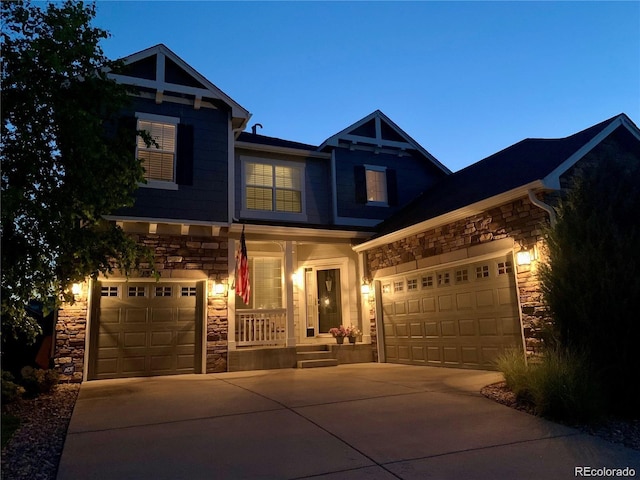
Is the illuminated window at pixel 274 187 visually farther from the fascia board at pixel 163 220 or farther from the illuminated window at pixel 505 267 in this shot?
the illuminated window at pixel 505 267

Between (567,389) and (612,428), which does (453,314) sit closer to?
(567,389)

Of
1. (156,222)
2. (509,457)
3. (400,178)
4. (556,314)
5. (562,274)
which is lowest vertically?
(509,457)

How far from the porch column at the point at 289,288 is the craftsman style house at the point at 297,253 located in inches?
1.4

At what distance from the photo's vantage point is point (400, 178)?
13.1 metres

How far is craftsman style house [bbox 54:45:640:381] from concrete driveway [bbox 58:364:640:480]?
2.16 m

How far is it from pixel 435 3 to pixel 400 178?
4636 millimetres

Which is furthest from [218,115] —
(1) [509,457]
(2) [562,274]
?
(1) [509,457]

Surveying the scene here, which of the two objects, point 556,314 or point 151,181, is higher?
point 151,181

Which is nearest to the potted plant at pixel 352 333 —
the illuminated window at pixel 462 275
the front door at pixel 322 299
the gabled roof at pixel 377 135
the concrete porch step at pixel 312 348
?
the concrete porch step at pixel 312 348

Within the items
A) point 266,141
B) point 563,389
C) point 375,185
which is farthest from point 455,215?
point 266,141

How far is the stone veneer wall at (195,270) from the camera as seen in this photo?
8.81 meters

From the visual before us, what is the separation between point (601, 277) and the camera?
5.05 meters

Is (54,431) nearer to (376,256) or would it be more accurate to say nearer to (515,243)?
(515,243)

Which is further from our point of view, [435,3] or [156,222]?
[435,3]
